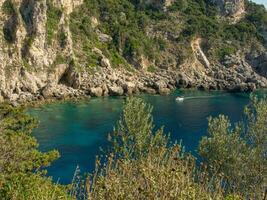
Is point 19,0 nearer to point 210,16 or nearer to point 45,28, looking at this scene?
point 45,28

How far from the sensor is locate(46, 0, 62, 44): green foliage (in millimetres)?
125312

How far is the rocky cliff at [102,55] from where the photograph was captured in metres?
113

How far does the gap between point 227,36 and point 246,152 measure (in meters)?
147

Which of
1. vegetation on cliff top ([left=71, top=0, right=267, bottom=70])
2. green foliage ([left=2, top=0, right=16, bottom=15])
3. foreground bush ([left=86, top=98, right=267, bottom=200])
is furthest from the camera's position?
vegetation on cliff top ([left=71, top=0, right=267, bottom=70])

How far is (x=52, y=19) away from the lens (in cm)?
12938

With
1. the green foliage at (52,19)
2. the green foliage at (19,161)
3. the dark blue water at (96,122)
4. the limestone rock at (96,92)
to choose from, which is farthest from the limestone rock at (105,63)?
the green foliage at (19,161)

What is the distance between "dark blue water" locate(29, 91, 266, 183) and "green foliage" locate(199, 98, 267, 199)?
2209 cm

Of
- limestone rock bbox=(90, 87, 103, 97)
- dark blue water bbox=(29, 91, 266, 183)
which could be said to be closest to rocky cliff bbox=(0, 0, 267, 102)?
limestone rock bbox=(90, 87, 103, 97)

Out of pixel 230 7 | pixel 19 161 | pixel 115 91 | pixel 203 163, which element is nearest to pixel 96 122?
pixel 115 91

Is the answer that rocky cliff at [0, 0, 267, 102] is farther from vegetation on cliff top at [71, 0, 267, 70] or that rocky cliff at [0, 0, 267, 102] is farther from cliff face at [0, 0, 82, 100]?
vegetation on cliff top at [71, 0, 267, 70]

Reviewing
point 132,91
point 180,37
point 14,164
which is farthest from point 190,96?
point 14,164

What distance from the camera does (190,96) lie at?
423 feet

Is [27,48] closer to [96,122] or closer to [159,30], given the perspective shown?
[96,122]

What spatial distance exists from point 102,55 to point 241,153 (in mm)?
106805
